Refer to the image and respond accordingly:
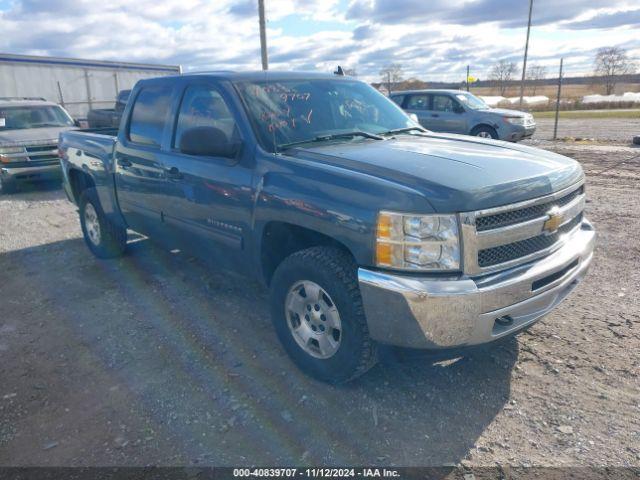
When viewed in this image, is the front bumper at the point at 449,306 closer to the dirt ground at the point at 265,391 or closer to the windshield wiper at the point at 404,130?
the dirt ground at the point at 265,391

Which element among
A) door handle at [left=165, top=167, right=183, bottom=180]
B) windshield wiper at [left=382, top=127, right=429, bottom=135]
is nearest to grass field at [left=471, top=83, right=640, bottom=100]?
windshield wiper at [left=382, top=127, right=429, bottom=135]

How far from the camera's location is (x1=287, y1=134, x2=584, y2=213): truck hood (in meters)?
2.68

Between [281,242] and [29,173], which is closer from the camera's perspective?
[281,242]

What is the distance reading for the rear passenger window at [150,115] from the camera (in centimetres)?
444

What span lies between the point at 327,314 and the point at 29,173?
8.91 m

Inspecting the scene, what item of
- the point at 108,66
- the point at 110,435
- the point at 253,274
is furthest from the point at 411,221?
the point at 108,66

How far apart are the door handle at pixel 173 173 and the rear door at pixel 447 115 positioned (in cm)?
1164

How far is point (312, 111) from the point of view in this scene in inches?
154

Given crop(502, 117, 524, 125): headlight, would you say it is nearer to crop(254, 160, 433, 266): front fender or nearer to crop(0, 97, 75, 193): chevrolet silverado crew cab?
crop(0, 97, 75, 193): chevrolet silverado crew cab

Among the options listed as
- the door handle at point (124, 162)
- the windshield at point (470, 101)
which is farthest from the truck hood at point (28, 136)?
the windshield at point (470, 101)

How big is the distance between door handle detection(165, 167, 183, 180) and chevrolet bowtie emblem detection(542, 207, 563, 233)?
2.69 meters

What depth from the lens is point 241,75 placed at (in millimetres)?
3963

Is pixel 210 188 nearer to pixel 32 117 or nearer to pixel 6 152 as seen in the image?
pixel 6 152

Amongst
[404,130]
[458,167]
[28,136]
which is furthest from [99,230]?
[28,136]
